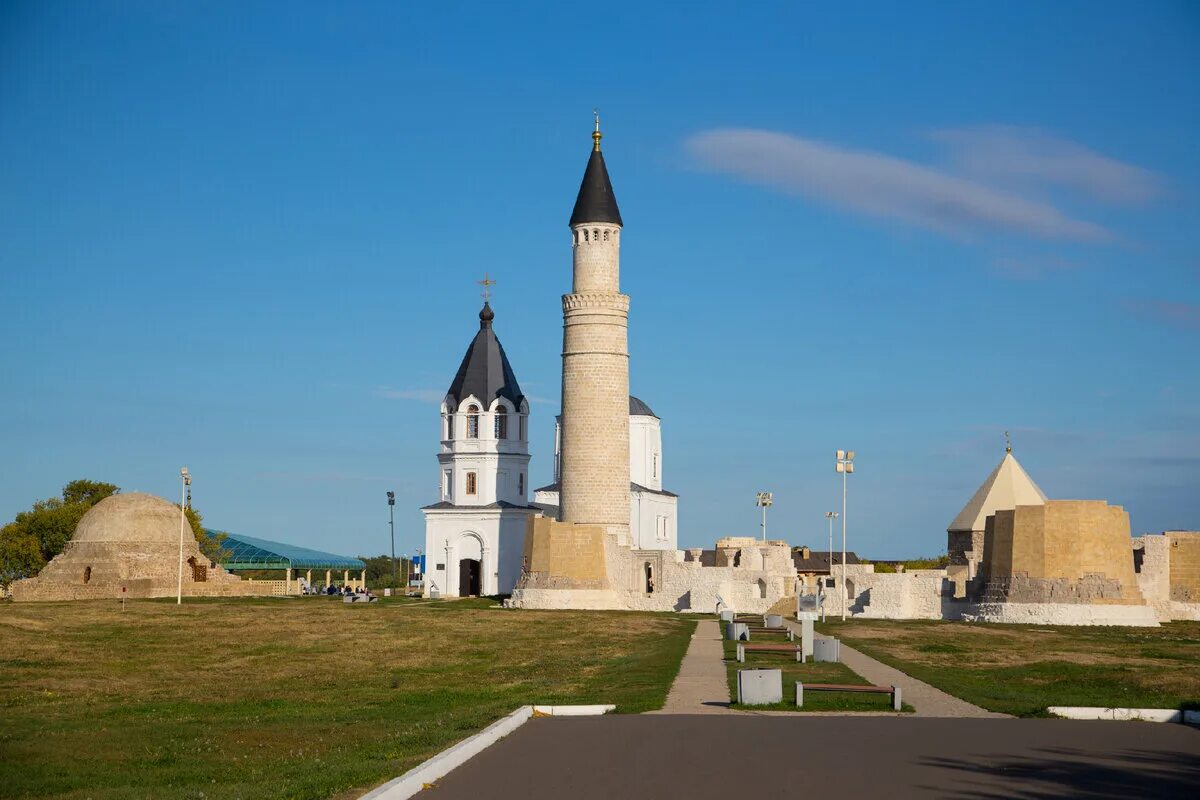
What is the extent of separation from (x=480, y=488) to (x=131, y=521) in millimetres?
14902

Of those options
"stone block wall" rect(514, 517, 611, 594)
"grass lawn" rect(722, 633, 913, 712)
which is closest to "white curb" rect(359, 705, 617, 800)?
"grass lawn" rect(722, 633, 913, 712)

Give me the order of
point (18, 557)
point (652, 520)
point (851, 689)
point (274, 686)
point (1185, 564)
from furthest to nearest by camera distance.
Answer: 1. point (652, 520)
2. point (18, 557)
3. point (1185, 564)
4. point (274, 686)
5. point (851, 689)

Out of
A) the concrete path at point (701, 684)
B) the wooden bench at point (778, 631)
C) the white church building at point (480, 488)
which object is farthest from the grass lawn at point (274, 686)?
the white church building at point (480, 488)

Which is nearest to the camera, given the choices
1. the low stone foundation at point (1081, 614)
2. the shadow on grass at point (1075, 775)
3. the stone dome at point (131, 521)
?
the shadow on grass at point (1075, 775)

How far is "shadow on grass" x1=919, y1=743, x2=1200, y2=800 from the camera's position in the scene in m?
12.4

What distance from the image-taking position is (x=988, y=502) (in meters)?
60.4

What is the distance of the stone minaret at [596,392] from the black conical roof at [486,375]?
29.1 feet

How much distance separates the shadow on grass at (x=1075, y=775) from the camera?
12.4 metres

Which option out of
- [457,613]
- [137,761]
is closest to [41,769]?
[137,761]

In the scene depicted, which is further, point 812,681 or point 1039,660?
point 1039,660

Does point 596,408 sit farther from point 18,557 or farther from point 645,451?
point 18,557

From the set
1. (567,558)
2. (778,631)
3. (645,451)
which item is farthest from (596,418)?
(778,631)

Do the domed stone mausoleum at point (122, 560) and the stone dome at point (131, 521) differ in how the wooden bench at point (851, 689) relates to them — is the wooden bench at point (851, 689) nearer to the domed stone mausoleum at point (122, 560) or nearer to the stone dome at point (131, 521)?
the domed stone mausoleum at point (122, 560)

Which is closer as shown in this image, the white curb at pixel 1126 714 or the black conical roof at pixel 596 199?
the white curb at pixel 1126 714
